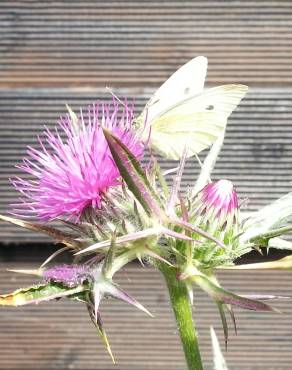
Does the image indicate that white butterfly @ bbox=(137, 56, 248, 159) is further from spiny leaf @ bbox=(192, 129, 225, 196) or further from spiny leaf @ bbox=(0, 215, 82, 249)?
spiny leaf @ bbox=(0, 215, 82, 249)

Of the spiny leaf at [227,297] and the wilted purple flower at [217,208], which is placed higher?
the wilted purple flower at [217,208]

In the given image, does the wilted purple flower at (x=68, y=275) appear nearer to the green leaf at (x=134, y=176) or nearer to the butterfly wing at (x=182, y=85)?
the green leaf at (x=134, y=176)

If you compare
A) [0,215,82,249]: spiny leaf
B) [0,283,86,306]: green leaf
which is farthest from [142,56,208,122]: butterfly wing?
[0,283,86,306]: green leaf

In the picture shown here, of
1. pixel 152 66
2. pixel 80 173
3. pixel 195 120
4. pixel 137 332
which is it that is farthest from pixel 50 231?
pixel 137 332

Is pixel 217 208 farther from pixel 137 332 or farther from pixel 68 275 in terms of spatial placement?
pixel 137 332

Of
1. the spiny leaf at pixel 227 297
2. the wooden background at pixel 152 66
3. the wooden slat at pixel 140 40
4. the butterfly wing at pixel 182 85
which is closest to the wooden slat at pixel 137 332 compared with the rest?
the wooden background at pixel 152 66

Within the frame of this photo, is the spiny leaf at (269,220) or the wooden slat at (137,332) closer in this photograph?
the spiny leaf at (269,220)
